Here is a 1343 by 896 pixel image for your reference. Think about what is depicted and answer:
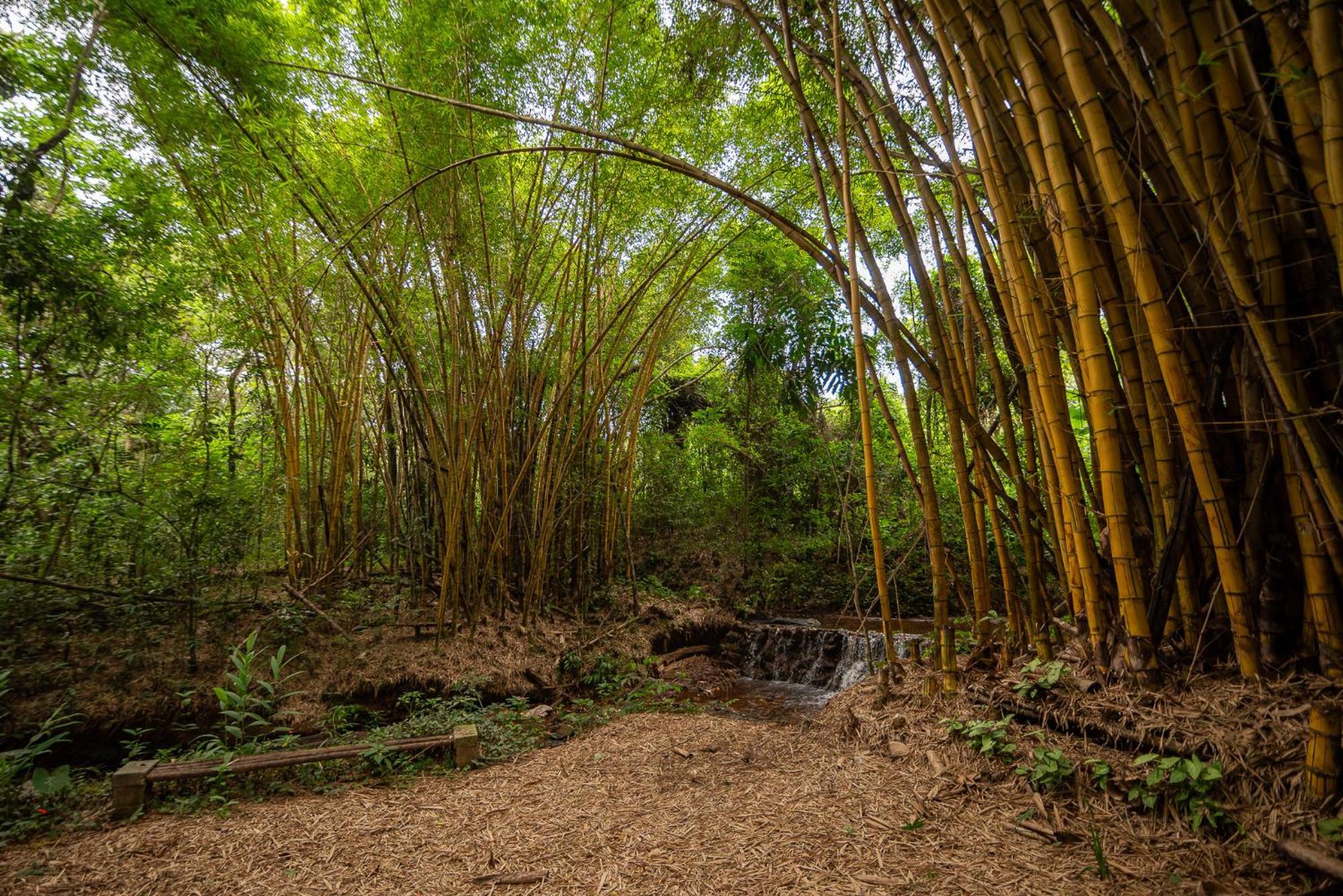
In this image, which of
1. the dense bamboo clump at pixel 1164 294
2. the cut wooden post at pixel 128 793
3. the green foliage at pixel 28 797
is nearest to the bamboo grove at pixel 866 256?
the dense bamboo clump at pixel 1164 294

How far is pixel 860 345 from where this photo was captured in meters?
1.61

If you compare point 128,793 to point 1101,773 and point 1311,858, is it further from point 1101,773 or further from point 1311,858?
point 1311,858

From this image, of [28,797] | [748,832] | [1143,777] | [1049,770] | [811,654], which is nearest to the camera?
[1143,777]

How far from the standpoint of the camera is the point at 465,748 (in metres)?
2.37

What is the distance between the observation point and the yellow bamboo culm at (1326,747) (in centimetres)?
92

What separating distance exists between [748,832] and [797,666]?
3145mm

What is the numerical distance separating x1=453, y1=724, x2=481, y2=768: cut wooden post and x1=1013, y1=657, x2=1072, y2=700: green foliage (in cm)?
211

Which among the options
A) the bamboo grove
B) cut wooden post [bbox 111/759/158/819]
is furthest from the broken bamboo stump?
the bamboo grove

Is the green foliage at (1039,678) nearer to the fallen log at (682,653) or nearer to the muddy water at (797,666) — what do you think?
the muddy water at (797,666)

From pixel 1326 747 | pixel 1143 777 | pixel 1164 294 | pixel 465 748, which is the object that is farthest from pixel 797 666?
pixel 1164 294

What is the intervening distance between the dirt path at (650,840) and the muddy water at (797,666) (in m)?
1.54

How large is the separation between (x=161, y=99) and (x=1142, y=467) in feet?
13.8

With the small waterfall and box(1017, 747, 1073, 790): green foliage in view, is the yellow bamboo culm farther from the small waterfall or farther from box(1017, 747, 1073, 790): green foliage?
the small waterfall

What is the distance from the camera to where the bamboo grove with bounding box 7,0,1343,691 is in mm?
1035
